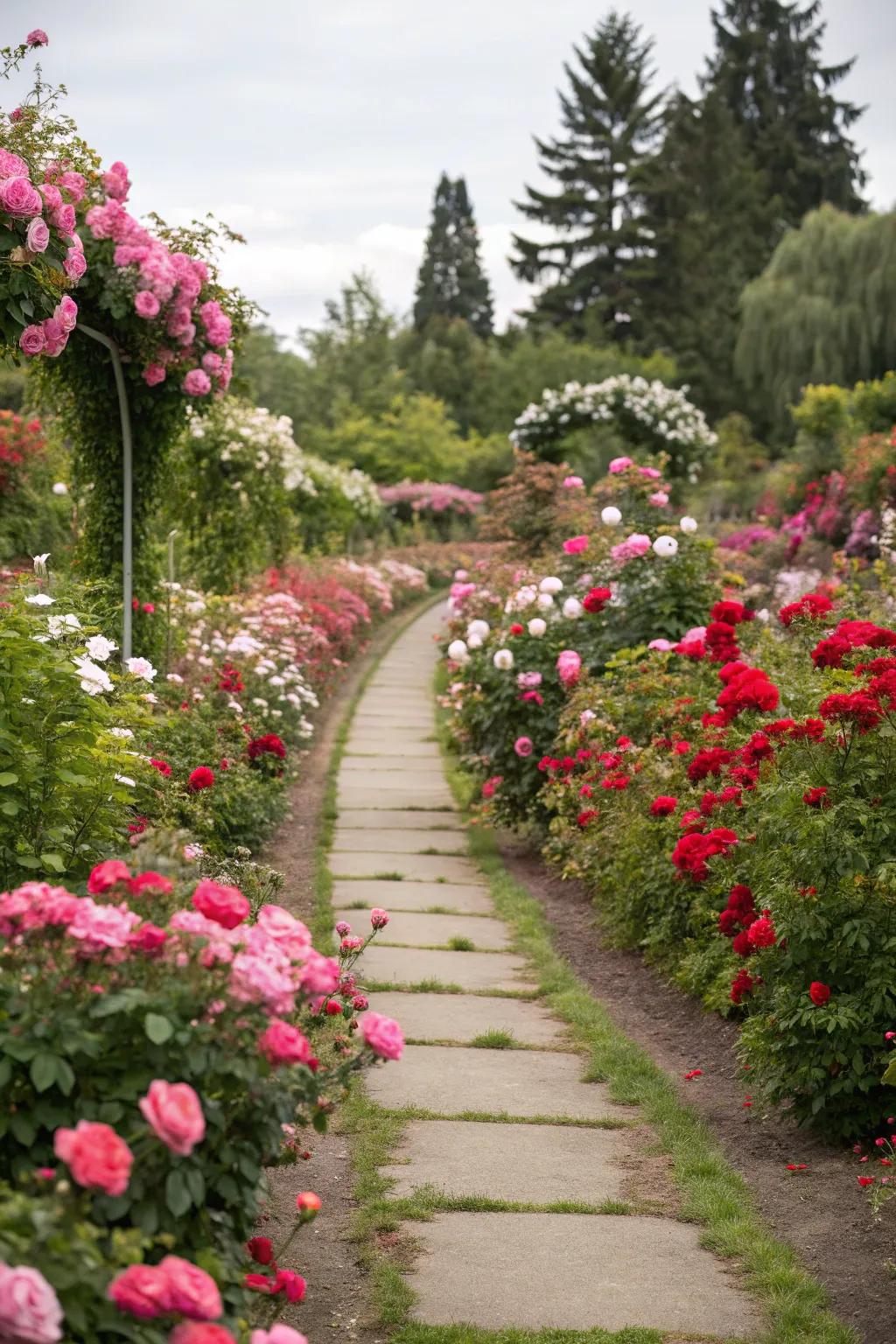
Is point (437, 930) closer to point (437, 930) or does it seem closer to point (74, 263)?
point (437, 930)

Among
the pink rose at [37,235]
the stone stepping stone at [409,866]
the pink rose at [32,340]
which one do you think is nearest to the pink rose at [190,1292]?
the pink rose at [37,235]

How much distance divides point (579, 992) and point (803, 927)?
1519 millimetres

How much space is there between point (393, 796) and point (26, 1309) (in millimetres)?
6593

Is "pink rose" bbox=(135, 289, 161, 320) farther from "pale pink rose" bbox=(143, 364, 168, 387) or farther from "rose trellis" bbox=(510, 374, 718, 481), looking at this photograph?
"rose trellis" bbox=(510, 374, 718, 481)

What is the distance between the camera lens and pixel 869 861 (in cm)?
327

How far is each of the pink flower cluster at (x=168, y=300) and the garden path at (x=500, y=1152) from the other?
242 centimetres

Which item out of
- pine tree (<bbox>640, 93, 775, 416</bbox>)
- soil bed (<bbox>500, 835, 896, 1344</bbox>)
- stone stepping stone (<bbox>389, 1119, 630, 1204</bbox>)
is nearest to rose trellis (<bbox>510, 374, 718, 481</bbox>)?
soil bed (<bbox>500, 835, 896, 1344</bbox>)

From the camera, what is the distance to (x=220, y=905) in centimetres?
203

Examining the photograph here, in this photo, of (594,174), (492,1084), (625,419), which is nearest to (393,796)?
(492,1084)

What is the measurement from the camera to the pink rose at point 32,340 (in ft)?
13.3

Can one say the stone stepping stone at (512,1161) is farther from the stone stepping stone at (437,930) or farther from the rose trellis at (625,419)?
the rose trellis at (625,419)

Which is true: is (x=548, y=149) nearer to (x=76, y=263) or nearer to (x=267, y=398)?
(x=267, y=398)

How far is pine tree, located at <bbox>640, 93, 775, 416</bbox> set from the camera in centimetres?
3447

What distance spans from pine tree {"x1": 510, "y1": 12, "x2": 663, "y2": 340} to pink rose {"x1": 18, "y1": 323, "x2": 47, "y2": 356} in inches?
1367
